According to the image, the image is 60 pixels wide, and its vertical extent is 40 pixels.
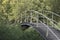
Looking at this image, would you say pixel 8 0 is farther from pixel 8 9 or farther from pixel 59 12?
pixel 59 12

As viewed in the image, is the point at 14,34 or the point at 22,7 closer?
the point at 14,34

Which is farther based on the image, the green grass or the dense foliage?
the dense foliage

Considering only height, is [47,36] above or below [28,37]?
above

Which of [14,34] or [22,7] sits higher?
[14,34]

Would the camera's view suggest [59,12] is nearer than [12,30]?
No

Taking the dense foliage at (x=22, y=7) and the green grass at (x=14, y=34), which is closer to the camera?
the green grass at (x=14, y=34)

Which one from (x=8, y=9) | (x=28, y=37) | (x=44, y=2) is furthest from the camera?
(x=8, y=9)

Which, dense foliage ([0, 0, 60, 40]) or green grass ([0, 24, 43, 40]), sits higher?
green grass ([0, 24, 43, 40])

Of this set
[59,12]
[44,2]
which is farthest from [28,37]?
[44,2]

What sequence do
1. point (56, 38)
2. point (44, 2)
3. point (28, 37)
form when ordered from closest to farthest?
point (56, 38), point (28, 37), point (44, 2)

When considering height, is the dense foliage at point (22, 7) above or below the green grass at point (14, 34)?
below
